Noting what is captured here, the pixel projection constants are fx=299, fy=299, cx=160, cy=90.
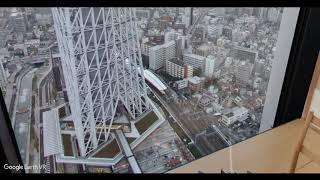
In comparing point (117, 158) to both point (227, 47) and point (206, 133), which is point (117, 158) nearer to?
point (206, 133)

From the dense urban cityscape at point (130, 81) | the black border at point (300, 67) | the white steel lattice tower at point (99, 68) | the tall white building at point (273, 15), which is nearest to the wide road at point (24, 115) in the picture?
the dense urban cityscape at point (130, 81)

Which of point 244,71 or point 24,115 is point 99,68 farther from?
point 244,71

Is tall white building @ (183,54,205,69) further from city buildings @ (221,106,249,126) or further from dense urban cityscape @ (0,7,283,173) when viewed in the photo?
city buildings @ (221,106,249,126)

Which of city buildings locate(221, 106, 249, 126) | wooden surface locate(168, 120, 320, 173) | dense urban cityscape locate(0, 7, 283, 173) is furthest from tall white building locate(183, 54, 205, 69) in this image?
wooden surface locate(168, 120, 320, 173)
